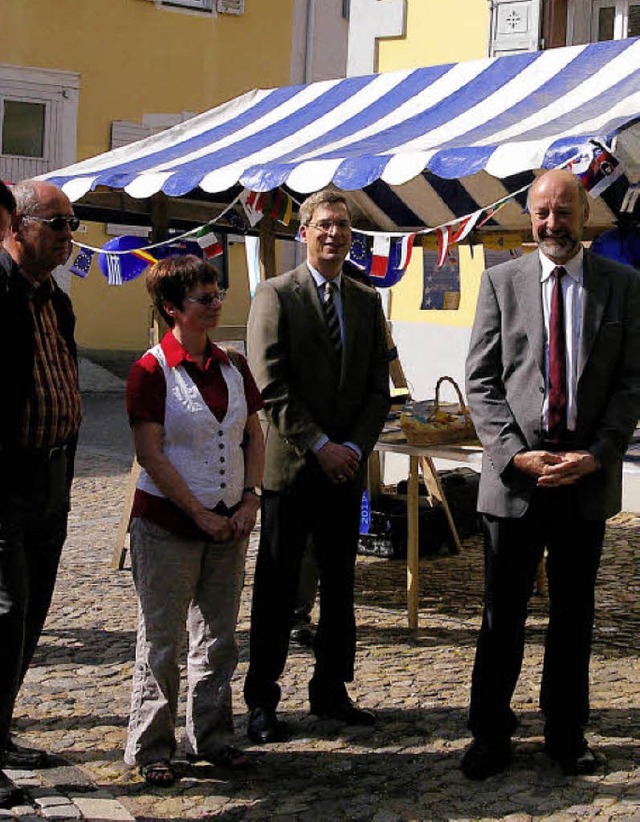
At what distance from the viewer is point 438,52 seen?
11141 mm

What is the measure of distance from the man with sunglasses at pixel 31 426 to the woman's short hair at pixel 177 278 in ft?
0.98

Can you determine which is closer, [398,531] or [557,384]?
[557,384]

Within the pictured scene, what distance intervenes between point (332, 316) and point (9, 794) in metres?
2.01

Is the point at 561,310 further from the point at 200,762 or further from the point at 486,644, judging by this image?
the point at 200,762

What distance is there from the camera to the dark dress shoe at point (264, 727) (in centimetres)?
503

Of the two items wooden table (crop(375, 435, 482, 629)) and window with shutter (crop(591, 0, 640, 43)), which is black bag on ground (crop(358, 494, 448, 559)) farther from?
window with shutter (crop(591, 0, 640, 43))

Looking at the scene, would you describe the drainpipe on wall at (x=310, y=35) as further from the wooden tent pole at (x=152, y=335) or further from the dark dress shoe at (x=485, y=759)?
the dark dress shoe at (x=485, y=759)

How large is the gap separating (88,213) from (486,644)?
4576mm

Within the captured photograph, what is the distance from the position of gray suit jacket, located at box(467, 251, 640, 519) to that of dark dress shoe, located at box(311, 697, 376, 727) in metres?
0.99

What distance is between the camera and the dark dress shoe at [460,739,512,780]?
4.69 m

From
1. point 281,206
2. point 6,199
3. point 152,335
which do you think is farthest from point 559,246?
point 152,335

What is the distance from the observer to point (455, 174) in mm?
6086

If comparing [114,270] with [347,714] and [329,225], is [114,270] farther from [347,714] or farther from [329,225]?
[347,714]

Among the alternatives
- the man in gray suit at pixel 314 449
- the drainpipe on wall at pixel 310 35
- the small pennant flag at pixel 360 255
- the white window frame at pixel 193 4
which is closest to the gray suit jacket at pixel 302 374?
the man in gray suit at pixel 314 449
